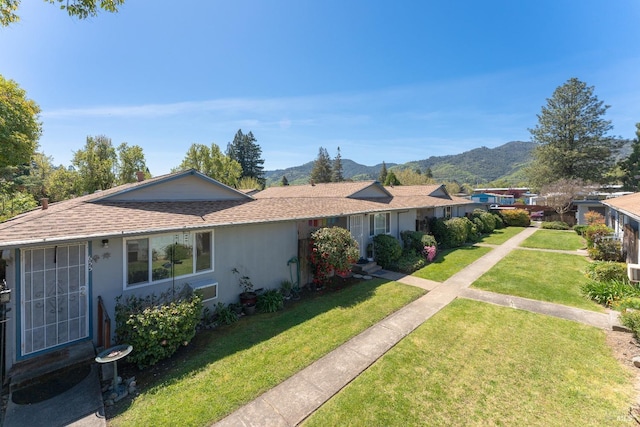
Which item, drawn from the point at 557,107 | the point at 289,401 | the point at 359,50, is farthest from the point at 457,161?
the point at 289,401

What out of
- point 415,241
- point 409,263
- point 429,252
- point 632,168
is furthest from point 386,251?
point 632,168

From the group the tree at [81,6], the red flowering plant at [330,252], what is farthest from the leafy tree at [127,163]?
the red flowering plant at [330,252]

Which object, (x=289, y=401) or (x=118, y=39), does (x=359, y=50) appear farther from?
(x=289, y=401)

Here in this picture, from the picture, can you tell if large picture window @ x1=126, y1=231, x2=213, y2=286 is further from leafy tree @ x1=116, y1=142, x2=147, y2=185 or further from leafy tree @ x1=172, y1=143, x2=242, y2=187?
leafy tree @ x1=172, y1=143, x2=242, y2=187

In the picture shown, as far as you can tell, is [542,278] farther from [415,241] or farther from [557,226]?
[557,226]

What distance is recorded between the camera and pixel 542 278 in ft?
40.1

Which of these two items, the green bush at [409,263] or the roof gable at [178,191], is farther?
the green bush at [409,263]

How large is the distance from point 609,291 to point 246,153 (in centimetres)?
6475

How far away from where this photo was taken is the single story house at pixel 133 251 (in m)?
5.75

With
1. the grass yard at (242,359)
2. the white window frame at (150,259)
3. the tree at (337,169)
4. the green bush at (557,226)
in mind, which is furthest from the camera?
the tree at (337,169)

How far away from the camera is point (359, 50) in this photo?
1480 cm

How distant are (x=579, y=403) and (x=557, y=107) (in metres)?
44.5

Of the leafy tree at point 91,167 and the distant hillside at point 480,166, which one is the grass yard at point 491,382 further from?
the distant hillside at point 480,166

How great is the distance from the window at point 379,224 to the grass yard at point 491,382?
313 inches
